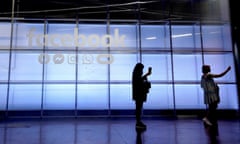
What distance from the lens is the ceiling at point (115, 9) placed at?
9359 mm

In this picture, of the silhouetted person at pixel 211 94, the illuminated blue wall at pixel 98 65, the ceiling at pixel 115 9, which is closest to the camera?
the silhouetted person at pixel 211 94

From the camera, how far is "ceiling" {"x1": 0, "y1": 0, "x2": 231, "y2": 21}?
9.36 m

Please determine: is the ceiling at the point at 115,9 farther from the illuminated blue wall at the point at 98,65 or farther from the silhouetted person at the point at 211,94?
the silhouetted person at the point at 211,94

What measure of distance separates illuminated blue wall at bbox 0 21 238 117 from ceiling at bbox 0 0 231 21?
1.40ft

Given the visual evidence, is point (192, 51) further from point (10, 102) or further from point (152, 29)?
point (10, 102)

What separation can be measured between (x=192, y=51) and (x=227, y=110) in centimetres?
305

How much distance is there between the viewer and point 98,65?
9250 millimetres

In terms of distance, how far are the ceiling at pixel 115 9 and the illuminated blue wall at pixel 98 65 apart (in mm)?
426

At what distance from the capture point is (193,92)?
9.44 meters

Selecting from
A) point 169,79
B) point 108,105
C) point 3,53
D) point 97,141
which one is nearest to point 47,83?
point 3,53

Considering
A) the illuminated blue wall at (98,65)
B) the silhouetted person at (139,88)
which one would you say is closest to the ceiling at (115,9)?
the illuminated blue wall at (98,65)

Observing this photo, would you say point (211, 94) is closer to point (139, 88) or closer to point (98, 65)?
point (139, 88)

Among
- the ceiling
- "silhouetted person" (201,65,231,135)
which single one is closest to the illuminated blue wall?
the ceiling

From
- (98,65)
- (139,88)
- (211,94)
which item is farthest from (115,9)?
(211,94)
